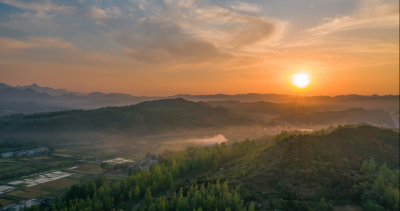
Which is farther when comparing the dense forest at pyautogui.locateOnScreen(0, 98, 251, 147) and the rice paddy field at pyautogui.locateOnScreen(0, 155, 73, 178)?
the dense forest at pyautogui.locateOnScreen(0, 98, 251, 147)

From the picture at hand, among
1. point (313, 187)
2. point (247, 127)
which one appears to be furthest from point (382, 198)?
point (247, 127)

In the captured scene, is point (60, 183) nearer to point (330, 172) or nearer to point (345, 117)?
point (330, 172)

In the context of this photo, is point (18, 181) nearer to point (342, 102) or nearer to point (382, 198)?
point (382, 198)

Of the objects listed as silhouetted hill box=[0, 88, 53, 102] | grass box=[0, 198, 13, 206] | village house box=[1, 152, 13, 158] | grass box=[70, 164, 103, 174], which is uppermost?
silhouetted hill box=[0, 88, 53, 102]

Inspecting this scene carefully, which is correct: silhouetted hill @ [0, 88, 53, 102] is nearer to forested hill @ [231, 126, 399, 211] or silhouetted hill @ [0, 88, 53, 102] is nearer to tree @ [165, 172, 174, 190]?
tree @ [165, 172, 174, 190]

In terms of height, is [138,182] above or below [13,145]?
below

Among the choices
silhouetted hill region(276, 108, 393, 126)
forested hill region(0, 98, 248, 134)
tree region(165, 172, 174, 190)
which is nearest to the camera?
tree region(165, 172, 174, 190)

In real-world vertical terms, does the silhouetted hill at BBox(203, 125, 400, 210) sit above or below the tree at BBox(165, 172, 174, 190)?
above

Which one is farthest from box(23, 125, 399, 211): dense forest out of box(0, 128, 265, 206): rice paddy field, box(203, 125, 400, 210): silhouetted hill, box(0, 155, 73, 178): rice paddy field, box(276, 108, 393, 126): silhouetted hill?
box(276, 108, 393, 126): silhouetted hill
